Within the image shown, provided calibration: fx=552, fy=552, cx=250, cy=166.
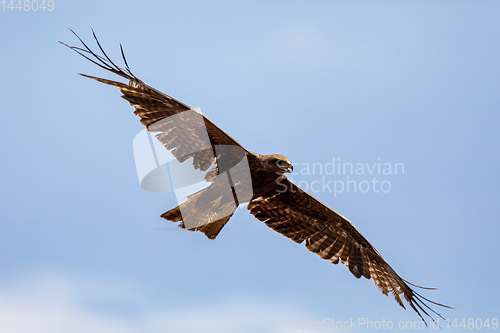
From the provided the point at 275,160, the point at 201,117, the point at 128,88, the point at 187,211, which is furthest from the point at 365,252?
the point at 128,88

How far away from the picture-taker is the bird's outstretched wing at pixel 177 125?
784 cm

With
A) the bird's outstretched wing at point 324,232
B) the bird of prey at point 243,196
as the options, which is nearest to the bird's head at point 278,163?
the bird of prey at point 243,196

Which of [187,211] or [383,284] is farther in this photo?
[383,284]

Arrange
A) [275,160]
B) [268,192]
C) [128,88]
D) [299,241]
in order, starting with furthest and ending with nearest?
[299,241], [268,192], [275,160], [128,88]

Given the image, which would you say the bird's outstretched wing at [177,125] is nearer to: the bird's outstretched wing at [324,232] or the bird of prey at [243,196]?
the bird of prey at [243,196]

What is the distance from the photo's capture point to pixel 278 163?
333 inches

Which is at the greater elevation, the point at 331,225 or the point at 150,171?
the point at 331,225

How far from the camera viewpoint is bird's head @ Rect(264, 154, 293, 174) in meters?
8.45

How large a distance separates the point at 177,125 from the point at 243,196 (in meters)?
1.74

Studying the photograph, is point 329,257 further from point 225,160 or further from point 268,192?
point 225,160

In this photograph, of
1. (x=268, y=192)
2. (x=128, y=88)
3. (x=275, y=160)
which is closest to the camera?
(x=128, y=88)

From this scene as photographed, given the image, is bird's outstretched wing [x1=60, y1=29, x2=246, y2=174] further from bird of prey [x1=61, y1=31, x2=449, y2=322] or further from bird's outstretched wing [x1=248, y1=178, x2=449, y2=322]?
bird's outstretched wing [x1=248, y1=178, x2=449, y2=322]

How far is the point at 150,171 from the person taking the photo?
8.53 metres

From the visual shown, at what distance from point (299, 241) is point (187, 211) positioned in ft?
8.26
